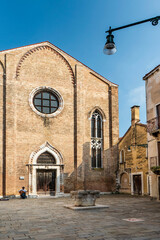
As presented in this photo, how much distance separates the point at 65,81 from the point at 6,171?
8.59 m

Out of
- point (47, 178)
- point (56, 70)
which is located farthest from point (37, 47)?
point (47, 178)

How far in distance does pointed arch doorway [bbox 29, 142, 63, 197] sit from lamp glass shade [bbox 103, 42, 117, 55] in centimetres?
1516

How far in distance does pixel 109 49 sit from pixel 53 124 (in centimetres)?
1554

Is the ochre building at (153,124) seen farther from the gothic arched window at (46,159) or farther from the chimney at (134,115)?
the gothic arched window at (46,159)

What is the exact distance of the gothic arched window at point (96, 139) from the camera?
23.2 metres

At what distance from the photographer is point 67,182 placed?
71.4 feet

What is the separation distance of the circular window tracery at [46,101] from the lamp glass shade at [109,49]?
15241mm

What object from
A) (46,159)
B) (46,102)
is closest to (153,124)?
(46,159)

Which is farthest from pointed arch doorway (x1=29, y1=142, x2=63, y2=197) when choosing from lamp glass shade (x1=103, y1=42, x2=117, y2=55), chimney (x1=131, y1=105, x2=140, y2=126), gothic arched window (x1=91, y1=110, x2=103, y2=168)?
lamp glass shade (x1=103, y1=42, x2=117, y2=55)

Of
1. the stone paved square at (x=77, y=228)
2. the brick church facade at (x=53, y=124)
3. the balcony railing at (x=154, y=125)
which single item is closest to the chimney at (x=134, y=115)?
the brick church facade at (x=53, y=124)

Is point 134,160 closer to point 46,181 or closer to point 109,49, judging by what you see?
point 46,181

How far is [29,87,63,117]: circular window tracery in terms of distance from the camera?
21.9 meters

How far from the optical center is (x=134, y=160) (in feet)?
73.8

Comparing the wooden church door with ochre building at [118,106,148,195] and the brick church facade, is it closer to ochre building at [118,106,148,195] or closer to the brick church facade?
the brick church facade
